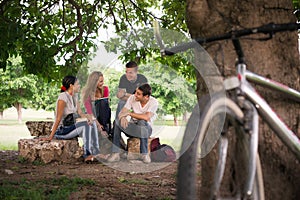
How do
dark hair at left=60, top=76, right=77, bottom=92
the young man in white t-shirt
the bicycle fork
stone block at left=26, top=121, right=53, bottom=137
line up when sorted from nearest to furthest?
the bicycle fork
the young man in white t-shirt
dark hair at left=60, top=76, right=77, bottom=92
stone block at left=26, top=121, right=53, bottom=137

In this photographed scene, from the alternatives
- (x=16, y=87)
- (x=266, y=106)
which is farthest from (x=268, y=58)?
(x=16, y=87)

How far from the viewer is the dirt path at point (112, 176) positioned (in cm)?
499

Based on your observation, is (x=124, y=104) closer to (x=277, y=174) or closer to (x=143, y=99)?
(x=143, y=99)

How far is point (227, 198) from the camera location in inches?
97.6

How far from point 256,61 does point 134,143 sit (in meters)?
4.94

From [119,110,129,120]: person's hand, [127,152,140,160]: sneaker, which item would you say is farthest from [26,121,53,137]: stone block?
[119,110,129,120]: person's hand

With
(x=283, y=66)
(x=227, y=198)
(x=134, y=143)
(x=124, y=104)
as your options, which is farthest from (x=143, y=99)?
(x=227, y=198)

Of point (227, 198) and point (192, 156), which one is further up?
point (192, 156)

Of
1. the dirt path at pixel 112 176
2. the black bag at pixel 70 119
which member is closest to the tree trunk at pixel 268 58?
the dirt path at pixel 112 176

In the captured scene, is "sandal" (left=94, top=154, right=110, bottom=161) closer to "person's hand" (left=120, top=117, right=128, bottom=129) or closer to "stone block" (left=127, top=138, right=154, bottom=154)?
"stone block" (left=127, top=138, right=154, bottom=154)

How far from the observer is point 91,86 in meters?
5.48

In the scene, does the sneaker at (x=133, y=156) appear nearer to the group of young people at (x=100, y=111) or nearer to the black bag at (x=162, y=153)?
the group of young people at (x=100, y=111)

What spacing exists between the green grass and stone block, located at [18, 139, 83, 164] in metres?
2.01

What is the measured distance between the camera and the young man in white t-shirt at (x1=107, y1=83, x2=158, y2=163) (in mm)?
5789
